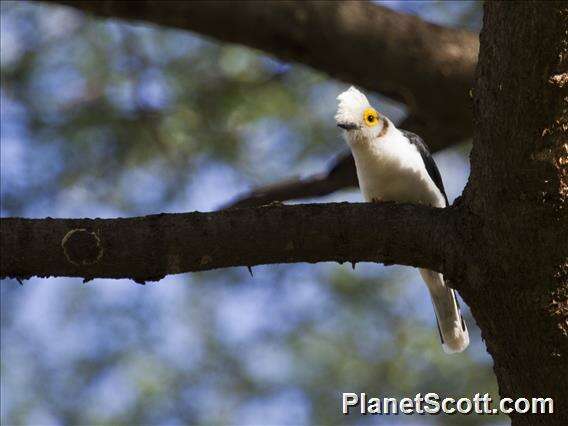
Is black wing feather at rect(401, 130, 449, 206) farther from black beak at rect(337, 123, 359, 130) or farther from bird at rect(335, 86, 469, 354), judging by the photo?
black beak at rect(337, 123, 359, 130)

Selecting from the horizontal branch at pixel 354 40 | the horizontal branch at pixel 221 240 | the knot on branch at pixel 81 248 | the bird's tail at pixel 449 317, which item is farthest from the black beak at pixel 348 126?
the knot on branch at pixel 81 248

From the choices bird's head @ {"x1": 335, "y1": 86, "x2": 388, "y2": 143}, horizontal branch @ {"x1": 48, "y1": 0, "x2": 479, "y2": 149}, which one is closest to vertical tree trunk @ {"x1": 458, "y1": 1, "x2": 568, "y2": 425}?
bird's head @ {"x1": 335, "y1": 86, "x2": 388, "y2": 143}

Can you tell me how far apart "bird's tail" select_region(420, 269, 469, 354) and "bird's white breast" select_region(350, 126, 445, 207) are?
33 centimetres

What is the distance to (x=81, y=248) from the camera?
7.97 ft

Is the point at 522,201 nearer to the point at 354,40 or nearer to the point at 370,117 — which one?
the point at 370,117

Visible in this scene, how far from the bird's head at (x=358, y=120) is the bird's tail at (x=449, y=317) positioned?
22.8 inches

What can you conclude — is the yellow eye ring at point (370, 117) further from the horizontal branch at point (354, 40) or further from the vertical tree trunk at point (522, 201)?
the vertical tree trunk at point (522, 201)

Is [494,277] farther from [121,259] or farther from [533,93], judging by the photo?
[121,259]

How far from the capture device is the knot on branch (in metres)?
2.43

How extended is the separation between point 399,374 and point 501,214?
337cm

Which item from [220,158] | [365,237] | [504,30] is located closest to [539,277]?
[365,237]

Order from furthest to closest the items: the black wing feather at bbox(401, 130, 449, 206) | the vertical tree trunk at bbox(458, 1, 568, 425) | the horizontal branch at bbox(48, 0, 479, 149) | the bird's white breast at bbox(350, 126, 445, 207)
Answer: the horizontal branch at bbox(48, 0, 479, 149) < the black wing feather at bbox(401, 130, 449, 206) < the bird's white breast at bbox(350, 126, 445, 207) < the vertical tree trunk at bbox(458, 1, 568, 425)

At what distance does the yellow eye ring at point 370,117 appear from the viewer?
3.54m

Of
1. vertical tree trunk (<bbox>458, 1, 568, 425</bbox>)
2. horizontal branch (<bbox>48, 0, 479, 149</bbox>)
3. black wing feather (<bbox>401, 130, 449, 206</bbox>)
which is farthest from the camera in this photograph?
horizontal branch (<bbox>48, 0, 479, 149</bbox>)
